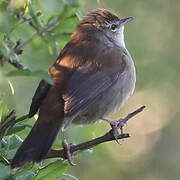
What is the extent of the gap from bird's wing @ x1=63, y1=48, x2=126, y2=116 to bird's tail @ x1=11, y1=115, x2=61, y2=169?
0.19 m

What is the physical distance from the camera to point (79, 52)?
4715mm

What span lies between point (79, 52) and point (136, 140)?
3617 mm

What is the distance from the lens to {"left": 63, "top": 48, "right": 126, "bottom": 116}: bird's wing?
Result: 14.0 feet

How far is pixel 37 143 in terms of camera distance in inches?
152

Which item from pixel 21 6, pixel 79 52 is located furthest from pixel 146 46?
pixel 21 6

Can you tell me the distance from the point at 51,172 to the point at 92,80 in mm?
1209

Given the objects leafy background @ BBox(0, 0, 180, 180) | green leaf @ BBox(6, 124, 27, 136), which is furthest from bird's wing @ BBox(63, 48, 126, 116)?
leafy background @ BBox(0, 0, 180, 180)

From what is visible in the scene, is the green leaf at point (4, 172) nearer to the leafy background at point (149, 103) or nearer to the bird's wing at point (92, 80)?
the bird's wing at point (92, 80)

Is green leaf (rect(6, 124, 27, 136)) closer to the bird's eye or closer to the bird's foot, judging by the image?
the bird's foot

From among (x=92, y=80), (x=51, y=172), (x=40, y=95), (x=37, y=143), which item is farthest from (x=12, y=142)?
(x=92, y=80)

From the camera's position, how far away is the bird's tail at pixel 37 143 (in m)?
3.55

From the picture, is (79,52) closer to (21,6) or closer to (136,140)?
(21,6)

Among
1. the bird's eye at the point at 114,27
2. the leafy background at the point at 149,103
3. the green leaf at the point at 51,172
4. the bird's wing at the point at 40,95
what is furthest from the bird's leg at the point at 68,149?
the leafy background at the point at 149,103

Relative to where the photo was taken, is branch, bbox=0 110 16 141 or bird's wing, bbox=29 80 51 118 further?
bird's wing, bbox=29 80 51 118
